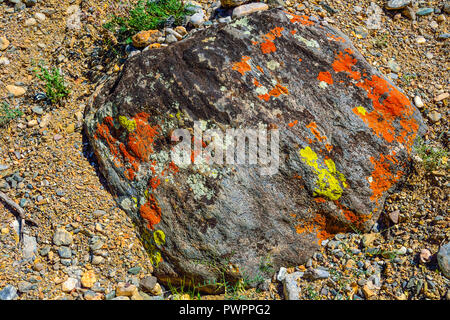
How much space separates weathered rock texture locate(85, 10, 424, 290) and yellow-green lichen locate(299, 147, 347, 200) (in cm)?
1

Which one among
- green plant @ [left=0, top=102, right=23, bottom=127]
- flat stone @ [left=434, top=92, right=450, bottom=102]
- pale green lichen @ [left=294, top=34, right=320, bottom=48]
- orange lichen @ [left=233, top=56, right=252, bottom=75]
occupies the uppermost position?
pale green lichen @ [left=294, top=34, right=320, bottom=48]

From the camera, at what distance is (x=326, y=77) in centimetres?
388

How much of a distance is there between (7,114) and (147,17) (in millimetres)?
2129

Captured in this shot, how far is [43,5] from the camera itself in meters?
5.31

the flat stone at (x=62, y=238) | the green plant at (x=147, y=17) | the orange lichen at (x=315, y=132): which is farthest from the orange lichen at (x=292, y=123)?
the flat stone at (x=62, y=238)

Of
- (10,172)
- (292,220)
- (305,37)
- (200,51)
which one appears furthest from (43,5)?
(292,220)

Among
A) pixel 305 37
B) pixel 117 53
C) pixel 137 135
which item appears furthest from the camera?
pixel 117 53

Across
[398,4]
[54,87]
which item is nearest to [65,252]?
[54,87]

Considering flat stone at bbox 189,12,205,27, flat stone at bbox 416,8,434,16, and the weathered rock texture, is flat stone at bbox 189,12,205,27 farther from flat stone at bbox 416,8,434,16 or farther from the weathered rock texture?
flat stone at bbox 416,8,434,16

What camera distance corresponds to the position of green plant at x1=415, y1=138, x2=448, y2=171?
12.5 ft

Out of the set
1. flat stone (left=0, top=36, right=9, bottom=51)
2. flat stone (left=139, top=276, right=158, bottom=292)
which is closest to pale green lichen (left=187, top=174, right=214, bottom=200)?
flat stone (left=139, top=276, right=158, bottom=292)

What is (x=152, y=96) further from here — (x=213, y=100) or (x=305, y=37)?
(x=305, y=37)

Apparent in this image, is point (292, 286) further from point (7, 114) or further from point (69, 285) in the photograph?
point (7, 114)

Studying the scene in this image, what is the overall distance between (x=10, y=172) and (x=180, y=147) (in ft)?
6.91
